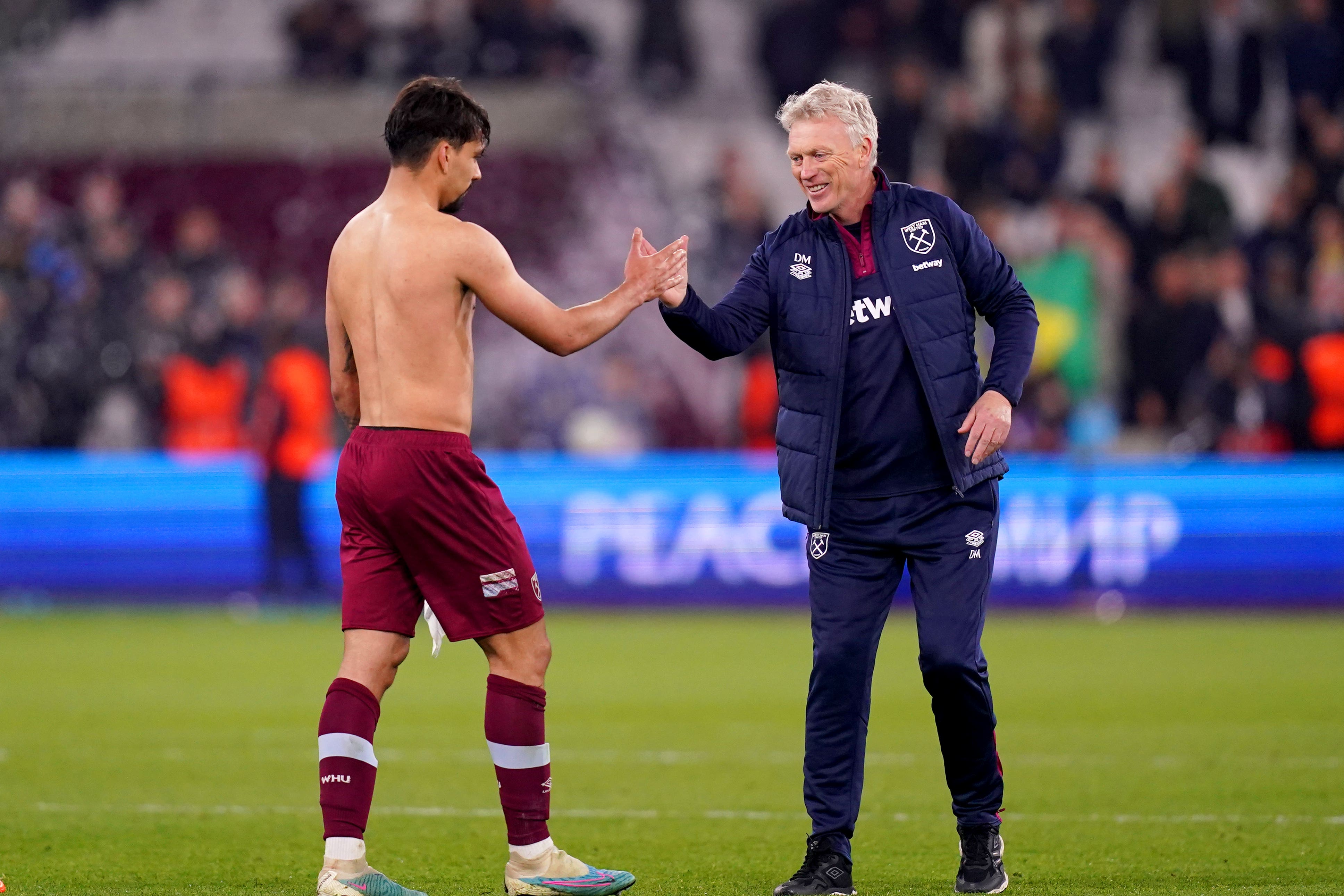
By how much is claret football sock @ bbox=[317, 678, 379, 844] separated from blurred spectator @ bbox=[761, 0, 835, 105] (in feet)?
50.4

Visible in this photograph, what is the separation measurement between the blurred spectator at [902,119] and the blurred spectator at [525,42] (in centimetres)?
368

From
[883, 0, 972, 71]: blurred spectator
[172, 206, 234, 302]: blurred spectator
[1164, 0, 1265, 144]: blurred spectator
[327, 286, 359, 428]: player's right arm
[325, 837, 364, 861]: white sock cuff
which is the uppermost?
[883, 0, 972, 71]: blurred spectator

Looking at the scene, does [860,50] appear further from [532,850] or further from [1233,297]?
[532,850]

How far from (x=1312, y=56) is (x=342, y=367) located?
1552cm

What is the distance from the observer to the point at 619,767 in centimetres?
820

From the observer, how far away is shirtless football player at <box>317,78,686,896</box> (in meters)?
5.22

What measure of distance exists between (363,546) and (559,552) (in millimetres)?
9437

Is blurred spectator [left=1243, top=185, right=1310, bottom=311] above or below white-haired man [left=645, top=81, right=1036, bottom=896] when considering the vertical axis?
above

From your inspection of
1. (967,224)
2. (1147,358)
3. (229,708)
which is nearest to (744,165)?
(1147,358)

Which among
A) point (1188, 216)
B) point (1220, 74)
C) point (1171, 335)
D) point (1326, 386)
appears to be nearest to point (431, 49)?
point (1188, 216)

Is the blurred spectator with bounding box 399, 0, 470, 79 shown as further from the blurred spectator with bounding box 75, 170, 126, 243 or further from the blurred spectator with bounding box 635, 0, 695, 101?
the blurred spectator with bounding box 75, 170, 126, 243

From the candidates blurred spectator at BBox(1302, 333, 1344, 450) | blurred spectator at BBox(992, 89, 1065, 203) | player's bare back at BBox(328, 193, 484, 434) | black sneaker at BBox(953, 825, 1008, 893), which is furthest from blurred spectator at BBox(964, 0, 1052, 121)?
player's bare back at BBox(328, 193, 484, 434)

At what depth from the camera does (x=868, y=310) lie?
5613mm

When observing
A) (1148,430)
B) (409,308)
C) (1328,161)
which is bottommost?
(1148,430)
